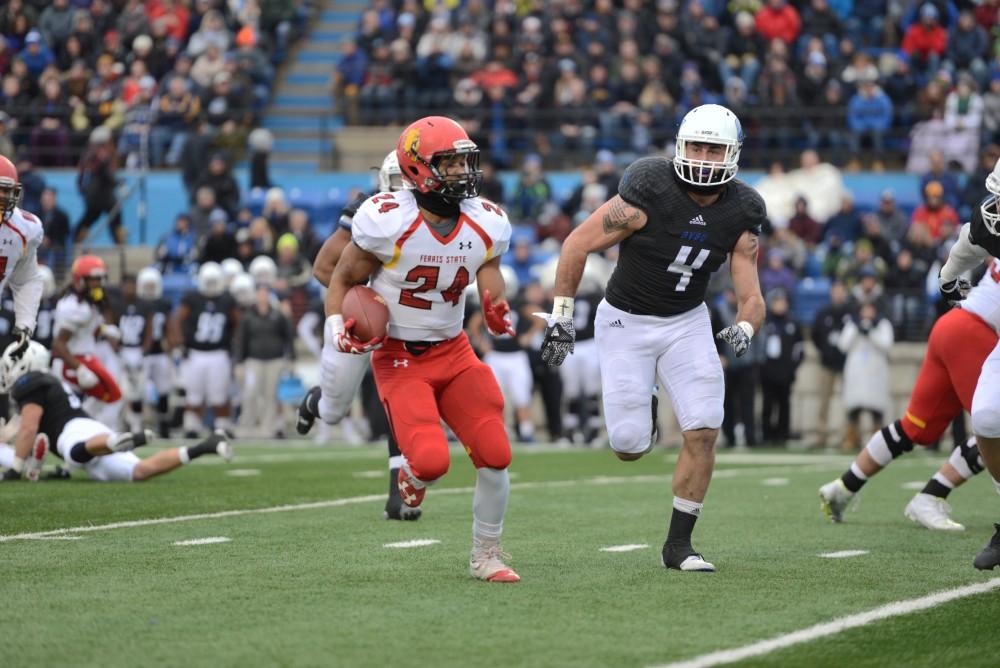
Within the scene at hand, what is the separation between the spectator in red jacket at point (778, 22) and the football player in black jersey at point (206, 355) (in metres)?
7.71

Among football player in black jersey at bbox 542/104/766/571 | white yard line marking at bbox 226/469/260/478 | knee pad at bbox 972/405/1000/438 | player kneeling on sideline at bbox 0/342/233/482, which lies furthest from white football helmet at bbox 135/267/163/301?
knee pad at bbox 972/405/1000/438

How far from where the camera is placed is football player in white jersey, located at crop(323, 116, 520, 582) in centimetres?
623

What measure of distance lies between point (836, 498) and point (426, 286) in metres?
3.09

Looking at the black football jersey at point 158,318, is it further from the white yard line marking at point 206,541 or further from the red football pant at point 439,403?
the red football pant at point 439,403

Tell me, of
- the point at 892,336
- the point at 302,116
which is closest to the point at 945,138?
the point at 892,336

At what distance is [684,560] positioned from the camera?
6.57 m

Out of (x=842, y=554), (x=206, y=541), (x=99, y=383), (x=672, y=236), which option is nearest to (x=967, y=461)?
(x=842, y=554)

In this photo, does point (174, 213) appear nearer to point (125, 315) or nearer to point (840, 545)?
point (125, 315)

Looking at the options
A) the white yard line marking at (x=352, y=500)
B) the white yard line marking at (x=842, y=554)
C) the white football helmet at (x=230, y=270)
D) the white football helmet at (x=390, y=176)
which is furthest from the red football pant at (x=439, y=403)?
the white football helmet at (x=230, y=270)

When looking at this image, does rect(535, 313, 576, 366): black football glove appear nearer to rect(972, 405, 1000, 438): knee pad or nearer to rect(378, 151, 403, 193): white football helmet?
rect(972, 405, 1000, 438): knee pad

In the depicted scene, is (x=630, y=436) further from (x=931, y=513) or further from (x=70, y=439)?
(x=70, y=439)

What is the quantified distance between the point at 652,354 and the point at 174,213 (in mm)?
14949

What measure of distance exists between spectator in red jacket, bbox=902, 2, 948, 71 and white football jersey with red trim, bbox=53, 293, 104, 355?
11894mm

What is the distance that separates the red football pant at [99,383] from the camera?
11.9 metres
